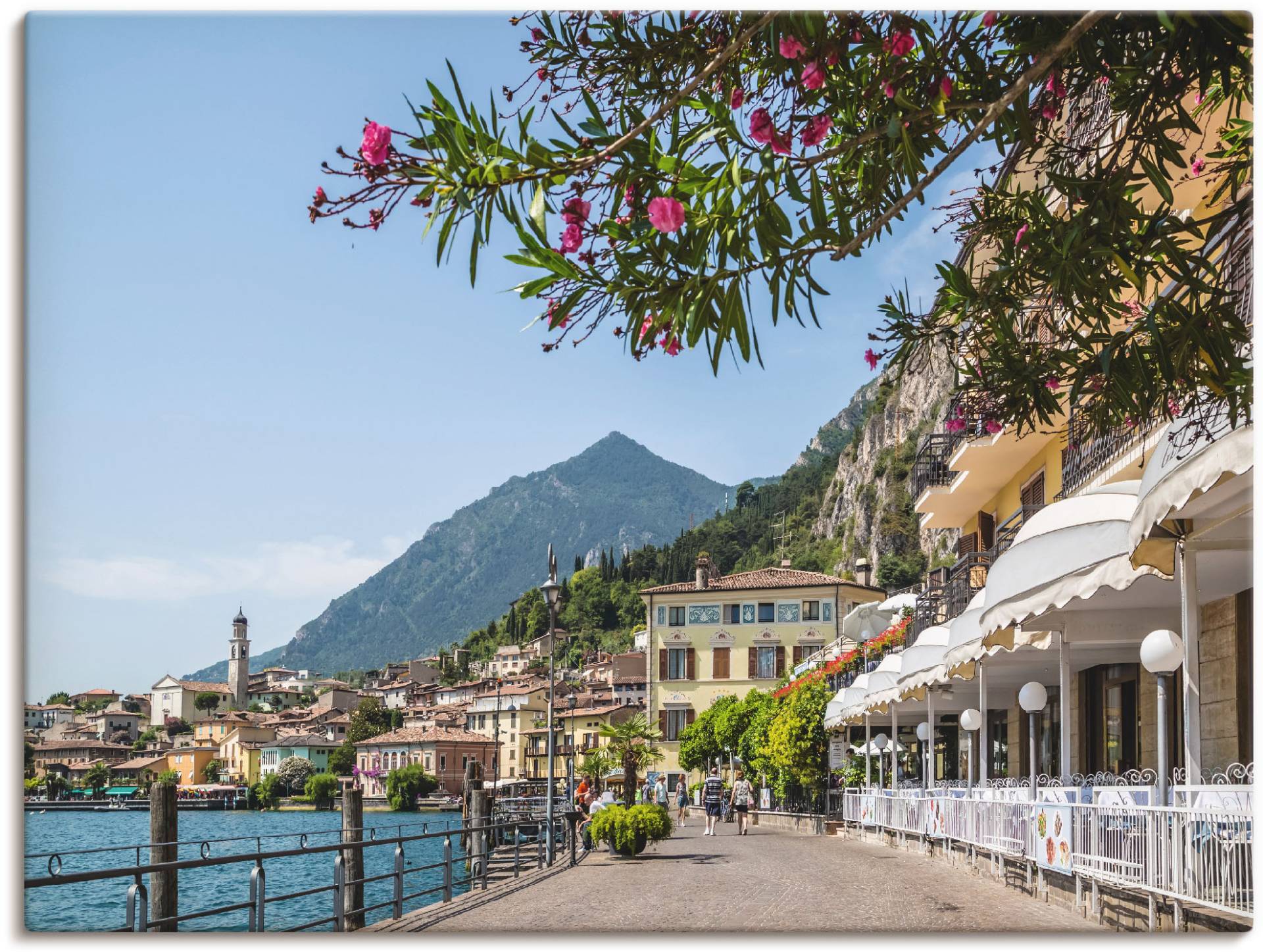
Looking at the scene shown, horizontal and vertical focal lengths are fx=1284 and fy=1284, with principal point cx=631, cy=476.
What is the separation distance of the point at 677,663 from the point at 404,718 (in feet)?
197

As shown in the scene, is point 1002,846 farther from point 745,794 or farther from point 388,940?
point 745,794

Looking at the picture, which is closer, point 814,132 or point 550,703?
point 814,132

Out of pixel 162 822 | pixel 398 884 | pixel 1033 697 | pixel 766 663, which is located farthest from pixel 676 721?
pixel 162 822

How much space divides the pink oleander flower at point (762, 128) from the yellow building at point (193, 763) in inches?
1621

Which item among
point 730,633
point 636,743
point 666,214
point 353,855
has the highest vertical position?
point 666,214

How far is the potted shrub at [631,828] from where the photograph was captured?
18.5 m

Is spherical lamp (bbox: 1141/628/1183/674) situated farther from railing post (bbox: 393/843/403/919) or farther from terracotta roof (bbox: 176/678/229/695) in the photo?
terracotta roof (bbox: 176/678/229/695)

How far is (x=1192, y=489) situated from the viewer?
240 inches

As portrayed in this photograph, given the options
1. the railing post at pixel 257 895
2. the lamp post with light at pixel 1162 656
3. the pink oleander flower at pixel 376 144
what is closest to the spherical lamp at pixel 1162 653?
the lamp post with light at pixel 1162 656

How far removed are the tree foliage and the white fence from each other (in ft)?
6.79

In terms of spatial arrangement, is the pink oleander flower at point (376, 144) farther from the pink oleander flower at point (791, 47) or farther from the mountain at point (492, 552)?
the mountain at point (492, 552)

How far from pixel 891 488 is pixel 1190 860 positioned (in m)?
60.2

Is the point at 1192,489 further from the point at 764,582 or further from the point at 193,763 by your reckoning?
the point at 193,763

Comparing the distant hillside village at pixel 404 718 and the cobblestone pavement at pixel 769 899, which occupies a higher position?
the cobblestone pavement at pixel 769 899
